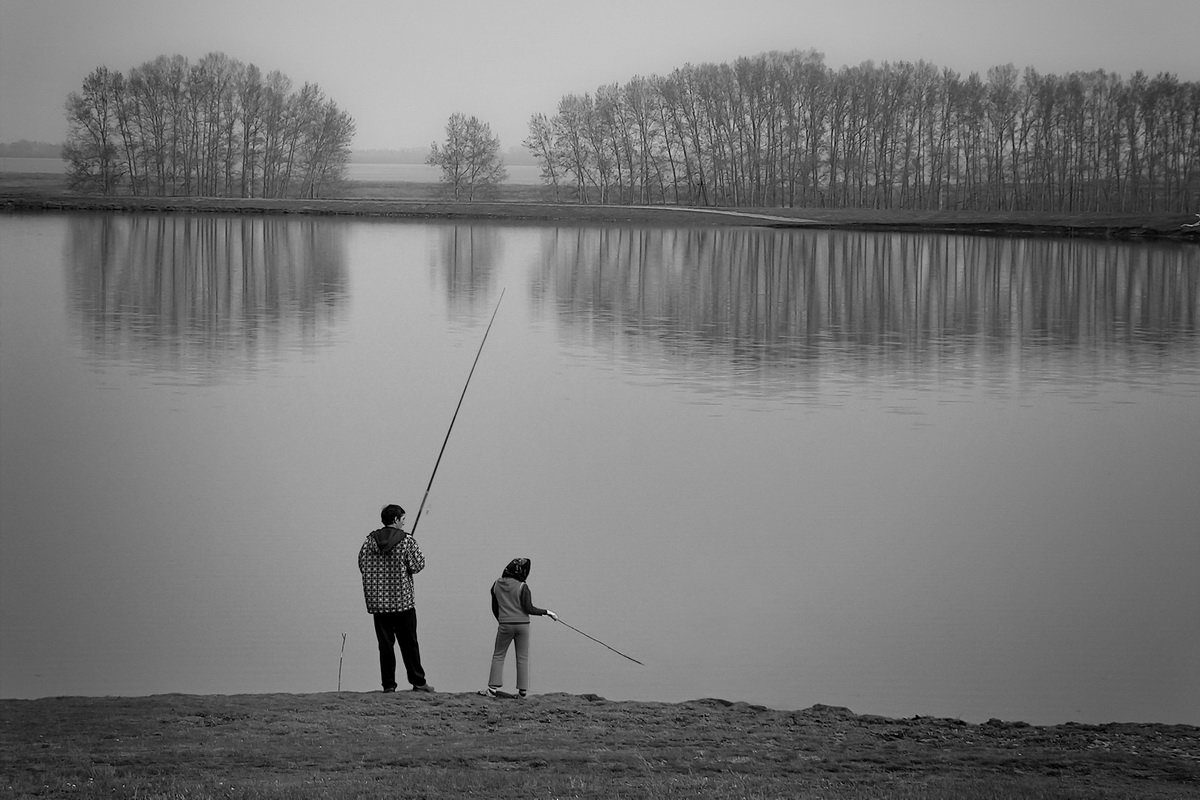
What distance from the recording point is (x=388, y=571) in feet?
31.8

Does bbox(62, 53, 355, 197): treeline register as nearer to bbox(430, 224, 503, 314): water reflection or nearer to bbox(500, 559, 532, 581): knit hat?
bbox(430, 224, 503, 314): water reflection

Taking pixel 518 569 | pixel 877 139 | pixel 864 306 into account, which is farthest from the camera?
pixel 877 139

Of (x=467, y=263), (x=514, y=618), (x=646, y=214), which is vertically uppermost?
(x=646, y=214)

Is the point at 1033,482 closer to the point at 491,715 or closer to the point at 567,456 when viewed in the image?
the point at 567,456

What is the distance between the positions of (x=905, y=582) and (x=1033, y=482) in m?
5.20

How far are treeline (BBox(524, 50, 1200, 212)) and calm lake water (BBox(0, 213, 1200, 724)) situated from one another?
6483 centimetres

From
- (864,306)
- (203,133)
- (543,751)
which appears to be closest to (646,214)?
(203,133)

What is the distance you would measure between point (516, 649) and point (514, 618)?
0.21m

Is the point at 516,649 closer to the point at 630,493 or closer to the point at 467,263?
the point at 630,493

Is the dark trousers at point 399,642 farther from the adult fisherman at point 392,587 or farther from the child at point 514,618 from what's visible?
the child at point 514,618

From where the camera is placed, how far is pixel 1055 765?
799 cm

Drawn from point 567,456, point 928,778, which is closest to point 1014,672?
point 928,778

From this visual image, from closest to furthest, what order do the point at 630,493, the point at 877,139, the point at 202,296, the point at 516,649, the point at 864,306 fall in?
the point at 516,649 → the point at 630,493 → the point at 202,296 → the point at 864,306 → the point at 877,139

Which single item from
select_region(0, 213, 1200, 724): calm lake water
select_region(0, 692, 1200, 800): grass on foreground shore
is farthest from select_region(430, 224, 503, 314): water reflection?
select_region(0, 692, 1200, 800): grass on foreground shore
